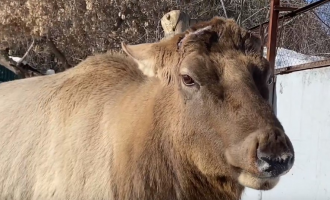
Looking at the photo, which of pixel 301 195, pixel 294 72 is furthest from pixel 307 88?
pixel 301 195

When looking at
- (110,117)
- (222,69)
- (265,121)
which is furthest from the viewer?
(110,117)

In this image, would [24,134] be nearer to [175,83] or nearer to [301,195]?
[175,83]

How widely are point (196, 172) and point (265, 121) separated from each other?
0.83m

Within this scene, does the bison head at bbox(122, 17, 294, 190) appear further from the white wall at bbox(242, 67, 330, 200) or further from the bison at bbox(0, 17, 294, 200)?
the white wall at bbox(242, 67, 330, 200)

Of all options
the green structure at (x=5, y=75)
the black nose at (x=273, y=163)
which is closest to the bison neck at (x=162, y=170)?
the black nose at (x=273, y=163)

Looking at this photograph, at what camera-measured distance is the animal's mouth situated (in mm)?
3746

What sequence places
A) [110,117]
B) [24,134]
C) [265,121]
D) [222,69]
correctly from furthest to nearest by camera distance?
[24,134], [110,117], [222,69], [265,121]

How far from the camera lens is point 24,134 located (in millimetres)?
5145

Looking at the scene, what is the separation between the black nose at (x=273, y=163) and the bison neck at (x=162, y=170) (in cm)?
62

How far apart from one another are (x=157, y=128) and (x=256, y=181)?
0.99 metres

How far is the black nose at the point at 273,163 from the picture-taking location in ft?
11.5

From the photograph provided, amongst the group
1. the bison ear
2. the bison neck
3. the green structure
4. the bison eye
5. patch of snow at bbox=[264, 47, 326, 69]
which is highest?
the bison ear

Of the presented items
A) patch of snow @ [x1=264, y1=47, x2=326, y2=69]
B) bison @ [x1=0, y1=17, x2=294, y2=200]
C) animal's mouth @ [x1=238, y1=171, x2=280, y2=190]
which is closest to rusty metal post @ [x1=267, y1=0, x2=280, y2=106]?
patch of snow @ [x1=264, y1=47, x2=326, y2=69]

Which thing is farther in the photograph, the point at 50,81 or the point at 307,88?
the point at 307,88
